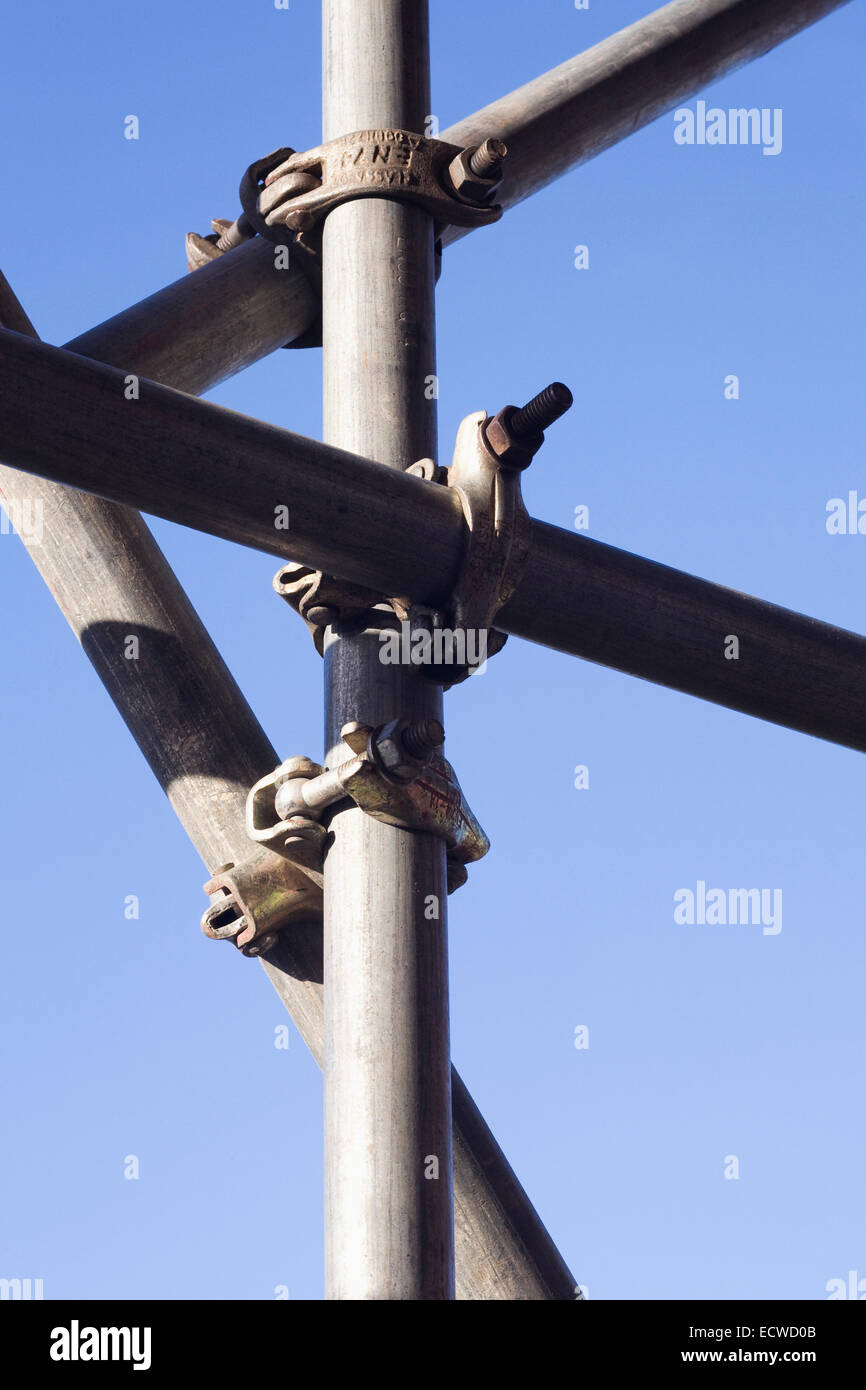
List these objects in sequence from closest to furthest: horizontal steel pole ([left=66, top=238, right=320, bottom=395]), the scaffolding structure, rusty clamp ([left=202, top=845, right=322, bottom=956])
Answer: the scaffolding structure → rusty clamp ([left=202, top=845, right=322, bottom=956]) → horizontal steel pole ([left=66, top=238, right=320, bottom=395])

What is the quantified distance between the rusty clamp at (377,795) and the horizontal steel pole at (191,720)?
296 millimetres

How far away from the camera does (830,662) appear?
14.6 ft

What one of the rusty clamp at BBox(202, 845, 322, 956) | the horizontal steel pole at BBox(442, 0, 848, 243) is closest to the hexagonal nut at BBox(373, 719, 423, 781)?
the rusty clamp at BBox(202, 845, 322, 956)

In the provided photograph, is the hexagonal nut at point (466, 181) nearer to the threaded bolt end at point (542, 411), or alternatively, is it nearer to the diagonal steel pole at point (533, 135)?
the diagonal steel pole at point (533, 135)

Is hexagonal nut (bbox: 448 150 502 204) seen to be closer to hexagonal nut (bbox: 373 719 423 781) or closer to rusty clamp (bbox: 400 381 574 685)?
rusty clamp (bbox: 400 381 574 685)

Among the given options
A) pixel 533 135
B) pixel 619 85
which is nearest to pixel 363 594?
pixel 533 135

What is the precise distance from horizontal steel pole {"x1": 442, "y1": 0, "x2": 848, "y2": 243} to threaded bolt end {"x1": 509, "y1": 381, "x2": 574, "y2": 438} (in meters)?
1.23

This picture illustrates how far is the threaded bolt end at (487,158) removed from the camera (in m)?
4.74

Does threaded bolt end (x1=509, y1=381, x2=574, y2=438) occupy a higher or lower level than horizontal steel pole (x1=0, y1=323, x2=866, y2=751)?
higher

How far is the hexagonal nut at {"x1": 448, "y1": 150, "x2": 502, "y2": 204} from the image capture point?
15.7 feet

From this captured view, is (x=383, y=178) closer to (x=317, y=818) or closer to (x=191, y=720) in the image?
(x=191, y=720)

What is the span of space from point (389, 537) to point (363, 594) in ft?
1.11

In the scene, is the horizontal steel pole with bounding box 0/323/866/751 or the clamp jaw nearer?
the horizontal steel pole with bounding box 0/323/866/751

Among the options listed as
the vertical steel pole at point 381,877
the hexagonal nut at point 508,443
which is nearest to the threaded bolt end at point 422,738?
the vertical steel pole at point 381,877
